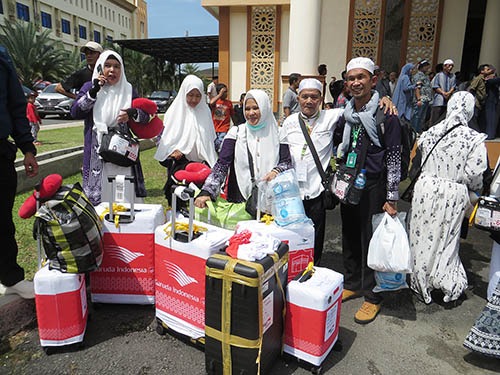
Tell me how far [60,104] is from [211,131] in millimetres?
15586

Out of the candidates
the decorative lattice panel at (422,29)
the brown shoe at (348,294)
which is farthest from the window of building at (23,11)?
the brown shoe at (348,294)

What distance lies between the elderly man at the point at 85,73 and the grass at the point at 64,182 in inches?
58.1

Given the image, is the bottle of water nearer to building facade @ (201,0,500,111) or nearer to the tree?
building facade @ (201,0,500,111)

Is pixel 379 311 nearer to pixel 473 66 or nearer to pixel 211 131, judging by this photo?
pixel 211 131

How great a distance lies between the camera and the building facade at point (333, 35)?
8.31m

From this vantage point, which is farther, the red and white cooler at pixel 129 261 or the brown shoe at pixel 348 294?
the brown shoe at pixel 348 294

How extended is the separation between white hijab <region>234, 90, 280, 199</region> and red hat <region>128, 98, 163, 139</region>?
0.79 m

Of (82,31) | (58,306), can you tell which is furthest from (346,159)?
(82,31)

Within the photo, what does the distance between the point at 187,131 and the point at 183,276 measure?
1552 millimetres

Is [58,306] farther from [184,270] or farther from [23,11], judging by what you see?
[23,11]

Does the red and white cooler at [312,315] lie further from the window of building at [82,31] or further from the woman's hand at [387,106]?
the window of building at [82,31]

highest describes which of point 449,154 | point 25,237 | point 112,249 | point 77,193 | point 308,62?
point 308,62

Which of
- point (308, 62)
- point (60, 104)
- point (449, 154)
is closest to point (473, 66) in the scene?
point (308, 62)

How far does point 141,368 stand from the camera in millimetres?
2258
